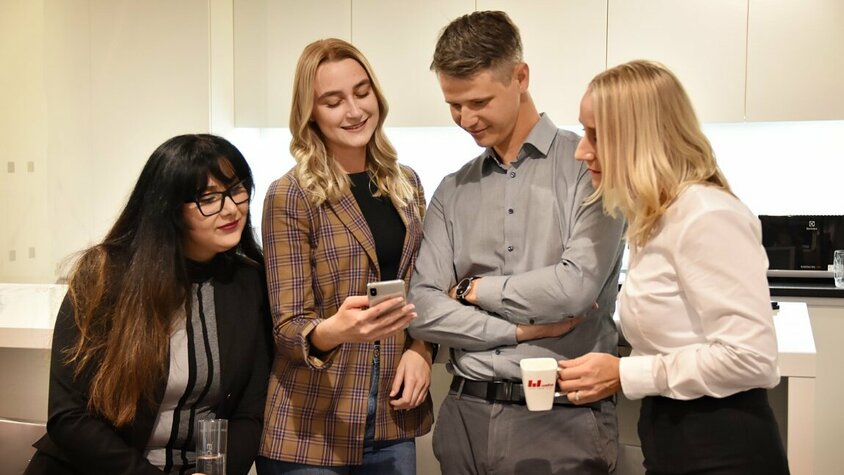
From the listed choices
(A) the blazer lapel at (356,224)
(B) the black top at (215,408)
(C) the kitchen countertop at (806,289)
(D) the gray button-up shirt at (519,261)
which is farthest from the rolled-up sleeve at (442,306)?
(C) the kitchen countertop at (806,289)

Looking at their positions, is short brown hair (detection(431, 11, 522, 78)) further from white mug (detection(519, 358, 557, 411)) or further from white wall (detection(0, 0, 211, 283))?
white wall (detection(0, 0, 211, 283))

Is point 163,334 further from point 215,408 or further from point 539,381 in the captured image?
point 539,381

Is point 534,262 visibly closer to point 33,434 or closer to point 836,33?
point 33,434

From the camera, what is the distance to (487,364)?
69.7 inches

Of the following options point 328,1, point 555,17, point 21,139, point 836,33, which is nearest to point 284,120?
point 328,1

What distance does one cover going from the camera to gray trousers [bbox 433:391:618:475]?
172 cm

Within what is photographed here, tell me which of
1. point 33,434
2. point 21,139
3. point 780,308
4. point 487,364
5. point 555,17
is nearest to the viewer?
point 487,364

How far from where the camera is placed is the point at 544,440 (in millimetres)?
1722

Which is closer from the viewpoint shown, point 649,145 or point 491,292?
point 649,145

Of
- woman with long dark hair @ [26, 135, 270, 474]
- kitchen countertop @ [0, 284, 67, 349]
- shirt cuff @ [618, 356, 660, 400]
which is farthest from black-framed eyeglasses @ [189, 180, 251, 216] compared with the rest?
shirt cuff @ [618, 356, 660, 400]

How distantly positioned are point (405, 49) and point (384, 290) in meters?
3.04

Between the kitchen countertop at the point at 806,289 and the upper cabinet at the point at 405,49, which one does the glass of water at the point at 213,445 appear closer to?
the kitchen countertop at the point at 806,289

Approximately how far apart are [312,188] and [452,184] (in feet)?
1.06

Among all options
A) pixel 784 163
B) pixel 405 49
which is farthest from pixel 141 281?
pixel 784 163
